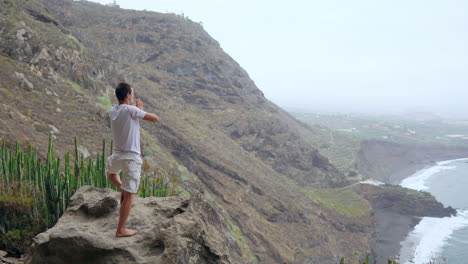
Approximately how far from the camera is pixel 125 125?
15.9 ft

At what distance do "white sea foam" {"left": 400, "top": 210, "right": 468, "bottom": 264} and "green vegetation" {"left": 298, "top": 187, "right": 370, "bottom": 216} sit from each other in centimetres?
614

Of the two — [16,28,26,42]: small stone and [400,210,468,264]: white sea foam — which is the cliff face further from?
[400,210,468,264]: white sea foam

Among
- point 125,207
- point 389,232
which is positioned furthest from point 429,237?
point 125,207

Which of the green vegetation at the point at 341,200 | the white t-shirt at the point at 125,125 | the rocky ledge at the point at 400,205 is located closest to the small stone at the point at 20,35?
the white t-shirt at the point at 125,125

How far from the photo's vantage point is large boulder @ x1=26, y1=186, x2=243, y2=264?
481 centimetres

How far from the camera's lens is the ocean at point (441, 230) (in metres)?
37.6

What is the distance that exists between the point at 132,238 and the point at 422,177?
3344 inches

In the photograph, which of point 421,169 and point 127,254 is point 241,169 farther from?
point 421,169

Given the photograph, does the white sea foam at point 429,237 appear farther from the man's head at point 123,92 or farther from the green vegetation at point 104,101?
the man's head at point 123,92

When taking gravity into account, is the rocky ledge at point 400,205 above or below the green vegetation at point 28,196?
below

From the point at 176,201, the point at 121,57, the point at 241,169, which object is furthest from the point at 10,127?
the point at 121,57

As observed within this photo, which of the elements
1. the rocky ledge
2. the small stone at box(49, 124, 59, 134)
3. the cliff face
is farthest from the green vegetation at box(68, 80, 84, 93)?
the rocky ledge

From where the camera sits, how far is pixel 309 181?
49438 millimetres

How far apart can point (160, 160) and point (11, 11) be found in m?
12.5
